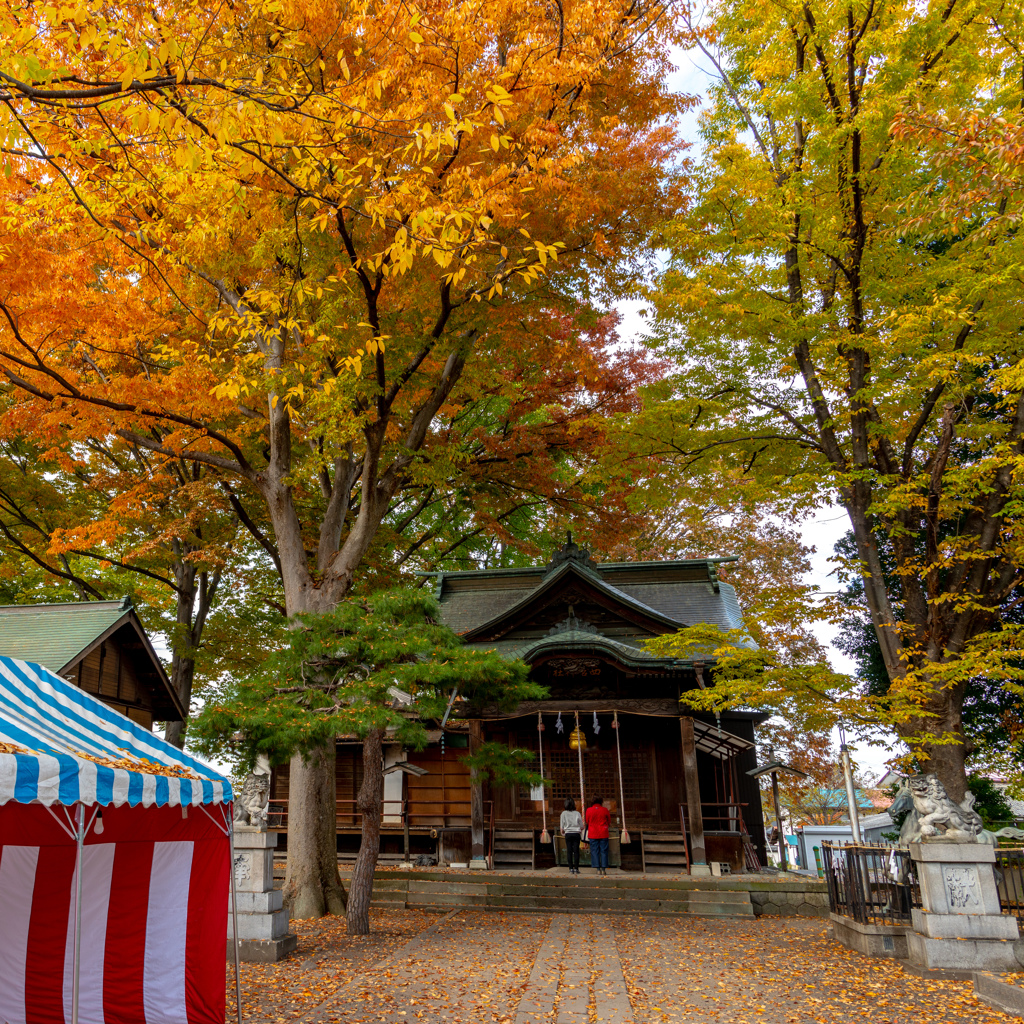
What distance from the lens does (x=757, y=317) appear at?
1104 cm

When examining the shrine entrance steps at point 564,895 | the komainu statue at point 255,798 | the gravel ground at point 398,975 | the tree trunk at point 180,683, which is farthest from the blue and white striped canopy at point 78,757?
the tree trunk at point 180,683

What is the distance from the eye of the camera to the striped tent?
5.24m

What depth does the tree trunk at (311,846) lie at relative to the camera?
35.6 ft

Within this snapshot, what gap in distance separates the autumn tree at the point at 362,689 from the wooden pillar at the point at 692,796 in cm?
590

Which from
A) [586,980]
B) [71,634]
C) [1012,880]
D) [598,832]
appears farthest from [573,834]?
[71,634]

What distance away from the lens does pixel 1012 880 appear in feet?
28.1

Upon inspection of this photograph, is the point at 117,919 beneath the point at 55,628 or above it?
beneath

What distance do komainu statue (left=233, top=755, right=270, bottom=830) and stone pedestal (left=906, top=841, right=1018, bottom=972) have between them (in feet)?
25.8

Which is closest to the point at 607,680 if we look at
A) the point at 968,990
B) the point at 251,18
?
the point at 968,990

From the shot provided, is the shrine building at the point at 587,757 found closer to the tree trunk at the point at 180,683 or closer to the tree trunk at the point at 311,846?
the tree trunk at the point at 311,846

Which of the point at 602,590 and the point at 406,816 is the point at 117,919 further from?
the point at 602,590

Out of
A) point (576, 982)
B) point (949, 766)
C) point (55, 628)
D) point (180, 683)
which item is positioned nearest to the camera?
point (576, 982)

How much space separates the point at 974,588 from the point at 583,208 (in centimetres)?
748

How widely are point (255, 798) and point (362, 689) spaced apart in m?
2.26
